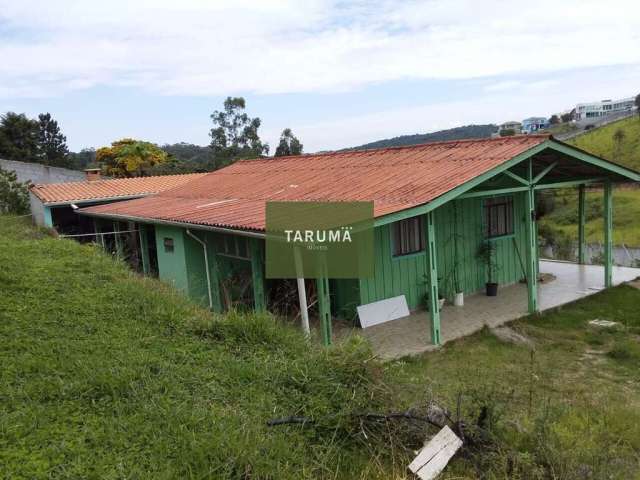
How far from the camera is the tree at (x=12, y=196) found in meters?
19.7

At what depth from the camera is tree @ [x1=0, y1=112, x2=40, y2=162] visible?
40.7 meters

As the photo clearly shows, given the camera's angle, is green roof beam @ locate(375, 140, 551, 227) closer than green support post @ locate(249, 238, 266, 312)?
Yes

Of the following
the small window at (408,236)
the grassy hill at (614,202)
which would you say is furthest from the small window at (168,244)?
the grassy hill at (614,202)

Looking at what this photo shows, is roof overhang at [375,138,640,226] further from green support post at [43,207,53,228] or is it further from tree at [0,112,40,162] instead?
tree at [0,112,40,162]

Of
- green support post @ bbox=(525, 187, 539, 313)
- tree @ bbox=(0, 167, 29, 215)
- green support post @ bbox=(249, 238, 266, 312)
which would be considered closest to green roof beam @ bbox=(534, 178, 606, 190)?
green support post @ bbox=(525, 187, 539, 313)

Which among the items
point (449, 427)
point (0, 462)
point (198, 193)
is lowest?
point (449, 427)

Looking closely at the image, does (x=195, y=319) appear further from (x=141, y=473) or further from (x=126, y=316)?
(x=141, y=473)

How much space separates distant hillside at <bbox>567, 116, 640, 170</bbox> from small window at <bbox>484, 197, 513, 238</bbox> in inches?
963

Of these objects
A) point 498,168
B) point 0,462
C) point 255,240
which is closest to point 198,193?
point 255,240

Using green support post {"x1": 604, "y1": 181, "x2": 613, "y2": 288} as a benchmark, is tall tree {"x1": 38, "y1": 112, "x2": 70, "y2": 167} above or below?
above

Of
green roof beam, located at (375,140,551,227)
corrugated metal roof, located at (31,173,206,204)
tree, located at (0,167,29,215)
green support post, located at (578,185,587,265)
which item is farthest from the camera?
tree, located at (0,167,29,215)

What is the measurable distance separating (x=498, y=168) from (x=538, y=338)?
9.39 feet

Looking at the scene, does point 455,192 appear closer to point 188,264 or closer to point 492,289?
point 492,289

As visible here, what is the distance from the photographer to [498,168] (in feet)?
28.7
